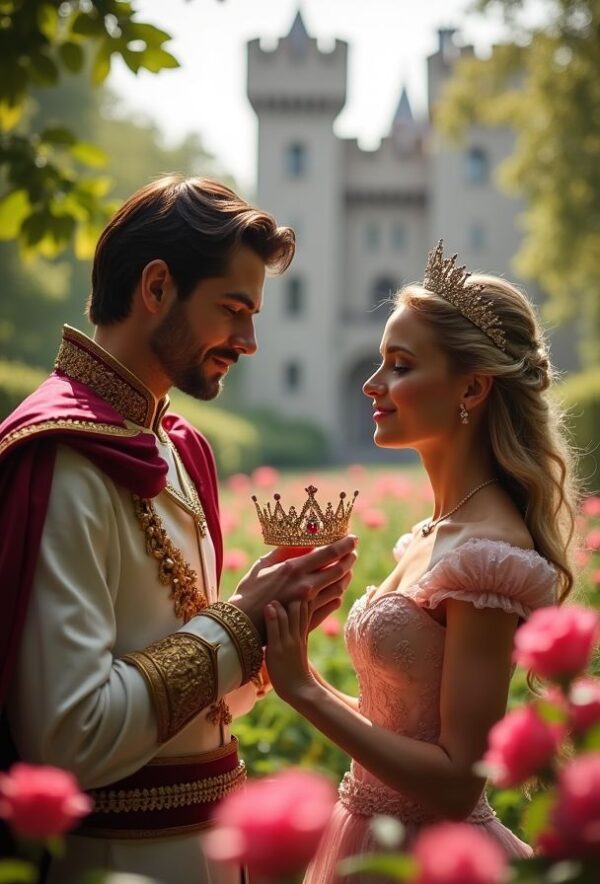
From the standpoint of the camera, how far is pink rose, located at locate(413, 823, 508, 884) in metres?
0.88

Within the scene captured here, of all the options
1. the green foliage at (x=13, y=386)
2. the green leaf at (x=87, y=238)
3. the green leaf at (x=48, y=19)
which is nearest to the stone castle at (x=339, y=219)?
the green foliage at (x=13, y=386)

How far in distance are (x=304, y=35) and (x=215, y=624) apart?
42466 millimetres

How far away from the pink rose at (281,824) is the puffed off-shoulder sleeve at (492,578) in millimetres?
1425

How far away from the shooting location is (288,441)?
34.1m

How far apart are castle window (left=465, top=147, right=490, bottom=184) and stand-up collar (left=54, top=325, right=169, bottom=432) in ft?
129

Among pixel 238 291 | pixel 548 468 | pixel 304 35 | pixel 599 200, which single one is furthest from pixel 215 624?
pixel 304 35

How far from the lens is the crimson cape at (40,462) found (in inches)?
79.0

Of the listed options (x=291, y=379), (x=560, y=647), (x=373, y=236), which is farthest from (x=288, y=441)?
(x=560, y=647)

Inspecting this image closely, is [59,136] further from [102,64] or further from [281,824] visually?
[281,824]

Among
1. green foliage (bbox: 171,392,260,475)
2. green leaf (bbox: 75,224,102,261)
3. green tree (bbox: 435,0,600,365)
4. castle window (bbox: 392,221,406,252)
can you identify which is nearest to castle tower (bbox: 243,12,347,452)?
castle window (bbox: 392,221,406,252)

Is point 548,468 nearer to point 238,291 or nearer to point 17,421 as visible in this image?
point 238,291

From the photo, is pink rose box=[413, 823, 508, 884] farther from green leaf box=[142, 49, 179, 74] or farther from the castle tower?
the castle tower

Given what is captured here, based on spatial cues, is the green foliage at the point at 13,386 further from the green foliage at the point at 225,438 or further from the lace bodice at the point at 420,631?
the green foliage at the point at 225,438

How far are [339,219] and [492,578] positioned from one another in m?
39.7
